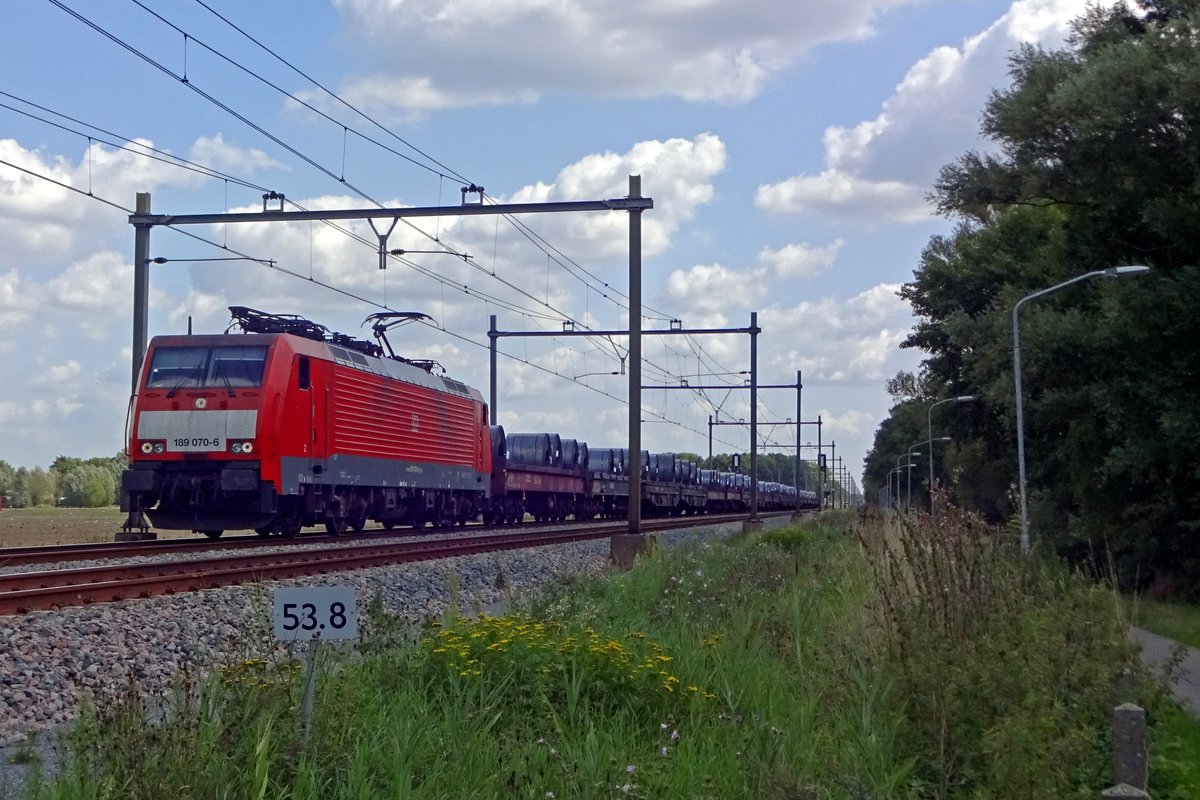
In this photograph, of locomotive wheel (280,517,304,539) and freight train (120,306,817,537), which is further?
locomotive wheel (280,517,304,539)

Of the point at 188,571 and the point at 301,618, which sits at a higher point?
the point at 301,618

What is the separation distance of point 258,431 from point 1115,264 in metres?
15.9

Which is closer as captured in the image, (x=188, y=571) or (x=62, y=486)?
(x=188, y=571)

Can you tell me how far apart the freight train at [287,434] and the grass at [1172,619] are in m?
13.9

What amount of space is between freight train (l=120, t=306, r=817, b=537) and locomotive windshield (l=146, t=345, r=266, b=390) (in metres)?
0.02

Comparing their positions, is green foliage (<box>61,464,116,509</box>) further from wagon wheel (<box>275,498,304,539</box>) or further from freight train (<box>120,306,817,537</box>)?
wagon wheel (<box>275,498,304,539</box>)

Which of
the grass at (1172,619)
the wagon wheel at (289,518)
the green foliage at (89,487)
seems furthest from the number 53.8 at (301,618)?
the green foliage at (89,487)

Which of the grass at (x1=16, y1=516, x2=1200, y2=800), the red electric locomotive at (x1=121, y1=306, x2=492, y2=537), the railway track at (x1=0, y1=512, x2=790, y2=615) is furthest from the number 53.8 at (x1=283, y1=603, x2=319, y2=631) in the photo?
the red electric locomotive at (x1=121, y1=306, x2=492, y2=537)

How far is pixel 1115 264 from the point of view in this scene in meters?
24.9

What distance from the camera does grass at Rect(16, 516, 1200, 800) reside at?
19.7ft

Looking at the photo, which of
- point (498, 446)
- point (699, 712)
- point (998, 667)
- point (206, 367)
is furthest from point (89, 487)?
point (998, 667)

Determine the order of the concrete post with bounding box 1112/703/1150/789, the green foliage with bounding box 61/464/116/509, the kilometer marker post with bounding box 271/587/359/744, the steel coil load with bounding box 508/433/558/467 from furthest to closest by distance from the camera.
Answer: the green foliage with bounding box 61/464/116/509 < the steel coil load with bounding box 508/433/558/467 < the kilometer marker post with bounding box 271/587/359/744 < the concrete post with bounding box 1112/703/1150/789

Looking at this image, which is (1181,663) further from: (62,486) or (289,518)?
(62,486)

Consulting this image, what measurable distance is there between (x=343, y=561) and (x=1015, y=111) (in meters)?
14.5
